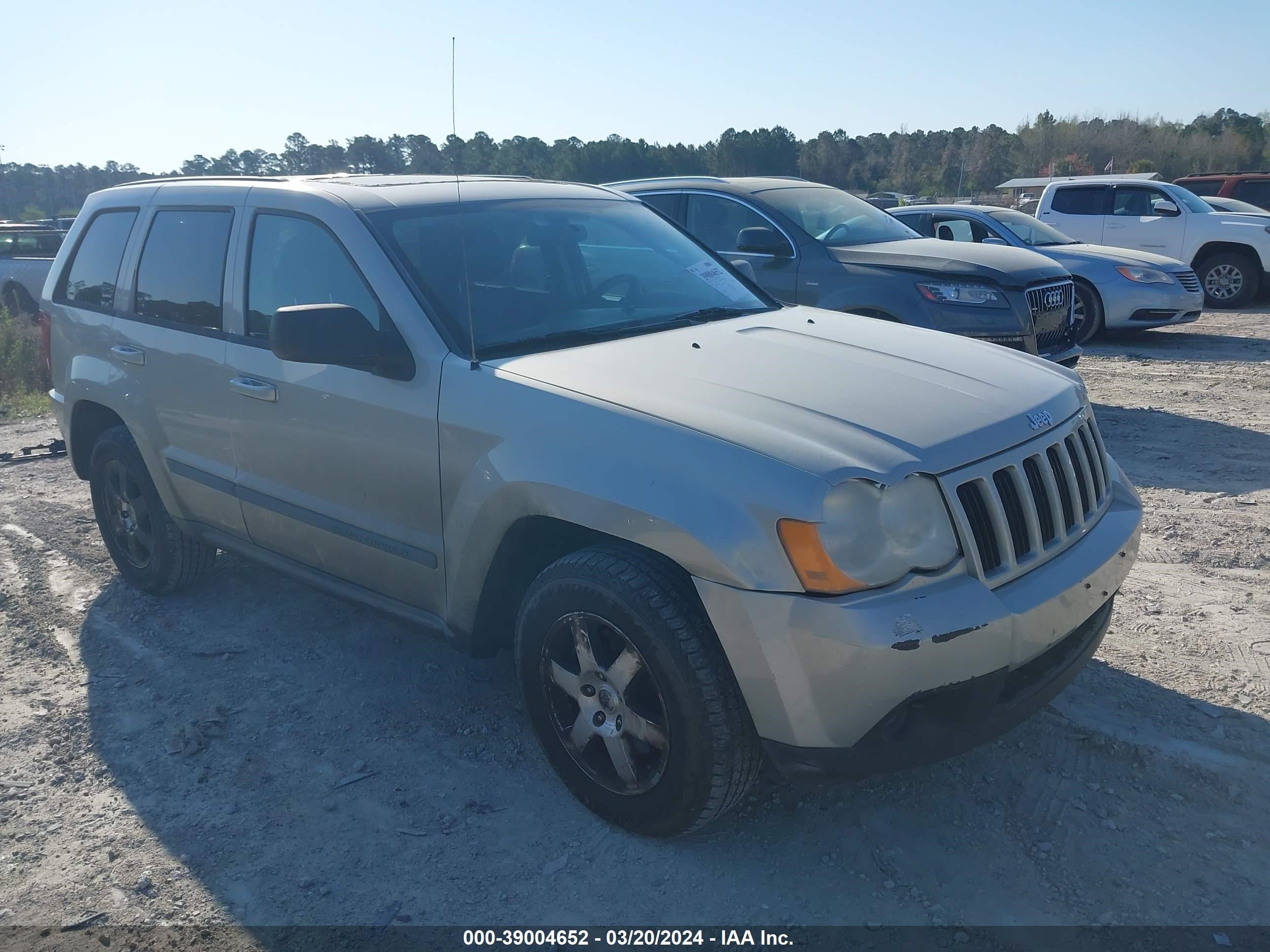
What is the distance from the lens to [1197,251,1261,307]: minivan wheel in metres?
14.0

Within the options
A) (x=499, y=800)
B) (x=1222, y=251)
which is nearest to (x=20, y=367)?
(x=499, y=800)

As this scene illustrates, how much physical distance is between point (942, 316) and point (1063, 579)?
4784mm

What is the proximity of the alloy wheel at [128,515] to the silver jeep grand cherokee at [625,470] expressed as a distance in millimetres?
412

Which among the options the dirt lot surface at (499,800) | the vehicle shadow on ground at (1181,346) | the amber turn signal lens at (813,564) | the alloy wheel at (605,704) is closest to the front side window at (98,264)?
the dirt lot surface at (499,800)

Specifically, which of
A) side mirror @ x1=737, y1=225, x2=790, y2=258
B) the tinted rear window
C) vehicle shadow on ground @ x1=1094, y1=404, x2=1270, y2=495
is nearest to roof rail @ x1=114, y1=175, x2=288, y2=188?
side mirror @ x1=737, y1=225, x2=790, y2=258

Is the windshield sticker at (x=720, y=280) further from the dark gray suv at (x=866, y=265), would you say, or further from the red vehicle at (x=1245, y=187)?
the red vehicle at (x=1245, y=187)

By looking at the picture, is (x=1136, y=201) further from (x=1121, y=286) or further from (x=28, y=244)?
(x=28, y=244)

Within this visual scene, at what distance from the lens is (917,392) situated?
306cm

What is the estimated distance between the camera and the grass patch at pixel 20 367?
13.0m

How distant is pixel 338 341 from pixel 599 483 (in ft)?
3.45

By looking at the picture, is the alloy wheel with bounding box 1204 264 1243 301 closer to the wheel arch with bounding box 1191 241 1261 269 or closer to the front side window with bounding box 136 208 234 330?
the wheel arch with bounding box 1191 241 1261 269

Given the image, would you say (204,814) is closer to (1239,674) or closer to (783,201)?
(1239,674)

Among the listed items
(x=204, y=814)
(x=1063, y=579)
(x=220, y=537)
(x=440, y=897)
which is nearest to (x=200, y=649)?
(x=220, y=537)

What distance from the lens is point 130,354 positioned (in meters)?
4.57
